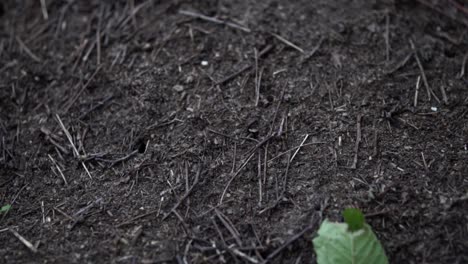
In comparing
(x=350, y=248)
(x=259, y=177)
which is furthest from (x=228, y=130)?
(x=350, y=248)

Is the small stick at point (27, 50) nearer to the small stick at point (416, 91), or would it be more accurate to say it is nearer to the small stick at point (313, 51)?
the small stick at point (313, 51)

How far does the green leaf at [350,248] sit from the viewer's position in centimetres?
152

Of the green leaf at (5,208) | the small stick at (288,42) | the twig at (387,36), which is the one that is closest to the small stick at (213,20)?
the small stick at (288,42)

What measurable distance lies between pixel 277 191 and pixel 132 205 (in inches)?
21.5

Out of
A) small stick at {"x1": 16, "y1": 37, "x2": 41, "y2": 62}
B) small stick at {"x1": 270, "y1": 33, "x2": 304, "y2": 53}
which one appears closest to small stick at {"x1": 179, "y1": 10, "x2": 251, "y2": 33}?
small stick at {"x1": 270, "y1": 33, "x2": 304, "y2": 53}

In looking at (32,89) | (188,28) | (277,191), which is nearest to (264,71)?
(188,28)

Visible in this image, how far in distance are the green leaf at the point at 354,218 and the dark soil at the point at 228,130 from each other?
0.42 feet

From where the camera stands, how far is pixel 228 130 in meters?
1.92

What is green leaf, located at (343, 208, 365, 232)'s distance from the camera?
1531 millimetres

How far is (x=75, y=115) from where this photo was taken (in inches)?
82.0

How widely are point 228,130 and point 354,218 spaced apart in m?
0.64

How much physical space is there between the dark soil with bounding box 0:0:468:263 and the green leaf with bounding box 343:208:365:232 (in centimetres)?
13

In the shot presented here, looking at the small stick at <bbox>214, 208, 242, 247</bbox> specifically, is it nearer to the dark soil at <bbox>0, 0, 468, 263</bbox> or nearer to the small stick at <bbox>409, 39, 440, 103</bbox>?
the dark soil at <bbox>0, 0, 468, 263</bbox>

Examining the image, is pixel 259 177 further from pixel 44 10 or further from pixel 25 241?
pixel 44 10
